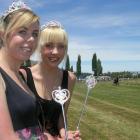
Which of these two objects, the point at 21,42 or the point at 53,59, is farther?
the point at 53,59

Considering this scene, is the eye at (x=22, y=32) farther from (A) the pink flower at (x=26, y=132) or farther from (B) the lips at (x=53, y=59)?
(B) the lips at (x=53, y=59)

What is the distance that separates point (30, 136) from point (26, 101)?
1.14ft

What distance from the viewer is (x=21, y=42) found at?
164 inches

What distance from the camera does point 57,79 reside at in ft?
18.6

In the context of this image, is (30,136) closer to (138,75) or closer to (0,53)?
(0,53)

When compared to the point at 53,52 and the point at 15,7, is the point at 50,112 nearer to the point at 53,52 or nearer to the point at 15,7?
the point at 53,52

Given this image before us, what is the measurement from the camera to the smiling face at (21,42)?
416cm

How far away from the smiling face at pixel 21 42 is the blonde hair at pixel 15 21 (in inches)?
1.3

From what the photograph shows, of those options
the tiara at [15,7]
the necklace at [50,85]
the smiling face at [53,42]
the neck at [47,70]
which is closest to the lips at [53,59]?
the smiling face at [53,42]

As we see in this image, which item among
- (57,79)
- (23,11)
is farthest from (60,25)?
(23,11)

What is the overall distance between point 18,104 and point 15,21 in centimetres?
72

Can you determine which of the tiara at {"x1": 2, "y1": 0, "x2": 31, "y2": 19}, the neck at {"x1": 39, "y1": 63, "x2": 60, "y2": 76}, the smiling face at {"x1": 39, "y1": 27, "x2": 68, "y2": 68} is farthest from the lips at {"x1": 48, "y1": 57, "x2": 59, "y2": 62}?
the tiara at {"x1": 2, "y1": 0, "x2": 31, "y2": 19}

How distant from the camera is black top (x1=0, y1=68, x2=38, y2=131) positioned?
13.2 feet

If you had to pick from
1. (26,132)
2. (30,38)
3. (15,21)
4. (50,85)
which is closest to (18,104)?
(26,132)
